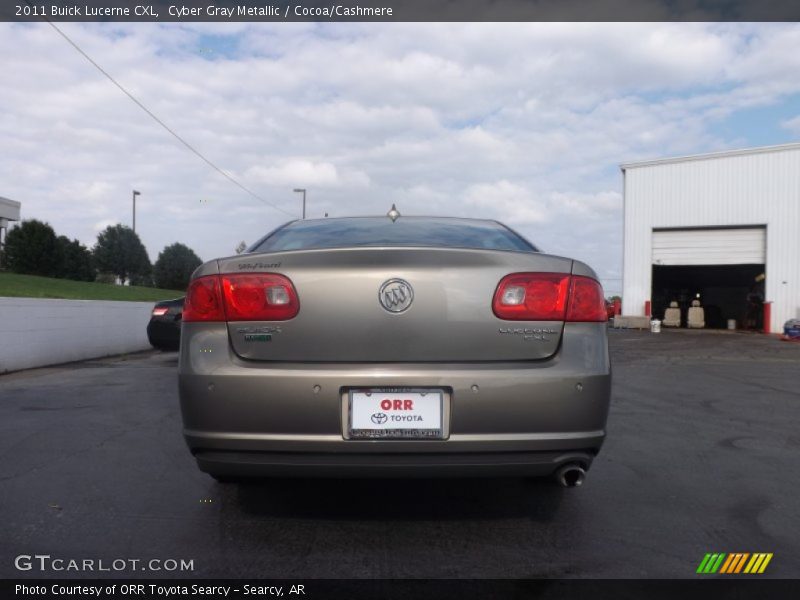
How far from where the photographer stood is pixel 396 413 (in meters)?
2.57

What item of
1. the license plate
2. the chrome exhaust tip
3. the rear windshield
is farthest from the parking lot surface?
the rear windshield

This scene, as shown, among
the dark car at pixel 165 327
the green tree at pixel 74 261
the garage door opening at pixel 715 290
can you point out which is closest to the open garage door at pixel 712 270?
the garage door opening at pixel 715 290

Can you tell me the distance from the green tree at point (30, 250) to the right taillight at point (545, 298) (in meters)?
59.9

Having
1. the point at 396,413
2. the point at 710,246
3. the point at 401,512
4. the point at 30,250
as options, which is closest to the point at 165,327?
the point at 401,512

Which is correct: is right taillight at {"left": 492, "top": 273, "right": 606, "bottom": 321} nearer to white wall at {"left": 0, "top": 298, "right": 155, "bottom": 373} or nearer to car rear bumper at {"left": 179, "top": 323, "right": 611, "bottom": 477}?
car rear bumper at {"left": 179, "top": 323, "right": 611, "bottom": 477}

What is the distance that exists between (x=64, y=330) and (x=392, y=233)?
932 cm

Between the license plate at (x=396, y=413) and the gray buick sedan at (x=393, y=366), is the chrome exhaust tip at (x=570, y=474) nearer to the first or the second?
the gray buick sedan at (x=393, y=366)

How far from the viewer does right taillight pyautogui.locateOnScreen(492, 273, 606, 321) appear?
8.71 ft

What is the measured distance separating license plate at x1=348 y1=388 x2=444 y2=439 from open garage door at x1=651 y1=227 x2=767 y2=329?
2595cm

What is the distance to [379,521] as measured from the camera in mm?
3059

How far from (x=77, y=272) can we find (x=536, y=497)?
66035 mm

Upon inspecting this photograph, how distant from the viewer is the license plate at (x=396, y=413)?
8.41ft
